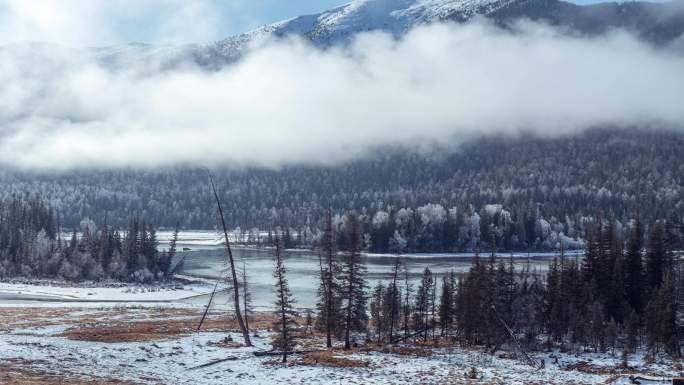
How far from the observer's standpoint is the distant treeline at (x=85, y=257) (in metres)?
132

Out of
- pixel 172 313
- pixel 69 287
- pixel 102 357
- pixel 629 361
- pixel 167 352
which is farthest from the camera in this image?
pixel 69 287

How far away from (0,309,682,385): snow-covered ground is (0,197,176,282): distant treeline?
288 feet

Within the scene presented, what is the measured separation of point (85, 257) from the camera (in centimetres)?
13262

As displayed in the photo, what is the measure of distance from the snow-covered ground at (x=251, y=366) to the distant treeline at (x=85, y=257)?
87698 mm

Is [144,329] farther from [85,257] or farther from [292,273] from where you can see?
[292,273]

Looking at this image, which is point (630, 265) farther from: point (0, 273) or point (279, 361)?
point (0, 273)

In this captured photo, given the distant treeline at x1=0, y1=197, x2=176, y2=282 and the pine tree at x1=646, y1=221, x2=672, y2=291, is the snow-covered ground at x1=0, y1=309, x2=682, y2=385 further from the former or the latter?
the distant treeline at x1=0, y1=197, x2=176, y2=282

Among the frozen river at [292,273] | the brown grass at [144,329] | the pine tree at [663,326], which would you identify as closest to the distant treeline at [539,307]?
the pine tree at [663,326]

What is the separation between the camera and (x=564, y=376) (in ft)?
131

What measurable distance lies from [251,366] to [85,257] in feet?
345

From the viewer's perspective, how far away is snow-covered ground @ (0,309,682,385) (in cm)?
3472

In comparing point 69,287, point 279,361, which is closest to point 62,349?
point 279,361

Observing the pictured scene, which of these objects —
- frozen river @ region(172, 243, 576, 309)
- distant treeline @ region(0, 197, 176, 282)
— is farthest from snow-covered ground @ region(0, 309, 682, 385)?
distant treeline @ region(0, 197, 176, 282)

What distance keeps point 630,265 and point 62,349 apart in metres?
61.8
